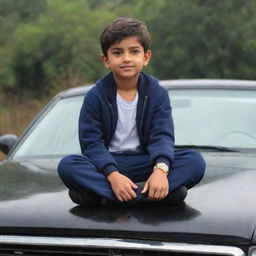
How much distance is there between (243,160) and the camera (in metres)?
3.83

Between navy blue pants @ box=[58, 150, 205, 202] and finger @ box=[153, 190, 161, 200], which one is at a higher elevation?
navy blue pants @ box=[58, 150, 205, 202]

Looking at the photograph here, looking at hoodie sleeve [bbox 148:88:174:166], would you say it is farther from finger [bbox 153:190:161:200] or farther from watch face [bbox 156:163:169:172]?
finger [bbox 153:190:161:200]

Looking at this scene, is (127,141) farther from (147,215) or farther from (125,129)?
(147,215)

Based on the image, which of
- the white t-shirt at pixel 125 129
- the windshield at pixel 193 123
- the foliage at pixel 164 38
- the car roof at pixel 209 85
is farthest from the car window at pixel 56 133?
the foliage at pixel 164 38

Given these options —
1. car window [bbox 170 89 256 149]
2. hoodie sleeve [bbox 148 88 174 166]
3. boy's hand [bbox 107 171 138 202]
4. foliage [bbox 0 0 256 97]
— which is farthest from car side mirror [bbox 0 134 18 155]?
foliage [bbox 0 0 256 97]

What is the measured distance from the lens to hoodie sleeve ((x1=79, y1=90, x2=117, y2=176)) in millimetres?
3114

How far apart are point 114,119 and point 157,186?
0.41 m

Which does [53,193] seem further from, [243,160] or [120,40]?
[243,160]

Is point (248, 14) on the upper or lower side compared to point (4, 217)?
upper

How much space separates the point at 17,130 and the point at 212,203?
29.8 feet

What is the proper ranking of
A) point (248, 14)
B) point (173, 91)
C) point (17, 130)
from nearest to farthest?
point (173, 91)
point (17, 130)
point (248, 14)

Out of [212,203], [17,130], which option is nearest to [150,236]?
[212,203]

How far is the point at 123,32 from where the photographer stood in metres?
3.13

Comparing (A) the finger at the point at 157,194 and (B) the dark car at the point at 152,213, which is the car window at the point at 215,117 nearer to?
(B) the dark car at the point at 152,213
